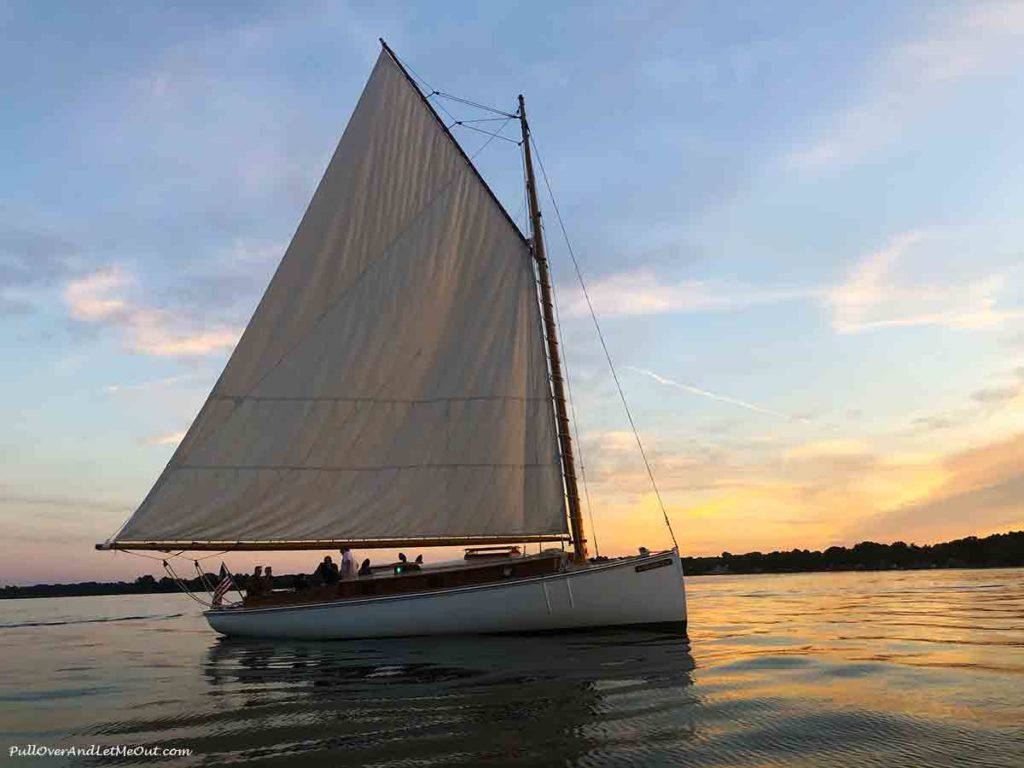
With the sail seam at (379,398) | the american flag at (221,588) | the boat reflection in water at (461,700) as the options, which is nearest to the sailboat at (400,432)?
the sail seam at (379,398)

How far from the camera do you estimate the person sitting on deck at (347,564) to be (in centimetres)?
2617

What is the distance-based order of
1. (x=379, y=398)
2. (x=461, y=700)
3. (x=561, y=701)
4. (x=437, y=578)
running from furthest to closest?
(x=379, y=398) < (x=437, y=578) < (x=461, y=700) < (x=561, y=701)

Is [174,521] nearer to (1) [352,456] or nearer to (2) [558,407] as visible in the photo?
(1) [352,456]

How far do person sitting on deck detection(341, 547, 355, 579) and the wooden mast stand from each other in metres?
7.76

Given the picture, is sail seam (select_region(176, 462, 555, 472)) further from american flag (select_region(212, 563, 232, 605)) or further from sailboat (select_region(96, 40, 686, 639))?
american flag (select_region(212, 563, 232, 605))

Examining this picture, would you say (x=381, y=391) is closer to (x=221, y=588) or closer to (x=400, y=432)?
(x=400, y=432)

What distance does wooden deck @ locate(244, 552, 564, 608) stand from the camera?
2323 cm

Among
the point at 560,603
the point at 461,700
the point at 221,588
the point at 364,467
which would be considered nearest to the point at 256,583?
the point at 221,588

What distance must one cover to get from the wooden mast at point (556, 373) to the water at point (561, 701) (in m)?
4.08

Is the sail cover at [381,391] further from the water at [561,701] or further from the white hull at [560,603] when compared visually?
the water at [561,701]

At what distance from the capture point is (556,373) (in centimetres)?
2636

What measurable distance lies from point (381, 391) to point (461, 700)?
14632 millimetres

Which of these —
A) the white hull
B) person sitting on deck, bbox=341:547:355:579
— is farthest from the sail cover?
the white hull

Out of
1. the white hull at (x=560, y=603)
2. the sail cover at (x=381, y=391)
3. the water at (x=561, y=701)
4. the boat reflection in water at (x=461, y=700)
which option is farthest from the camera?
the sail cover at (x=381, y=391)
